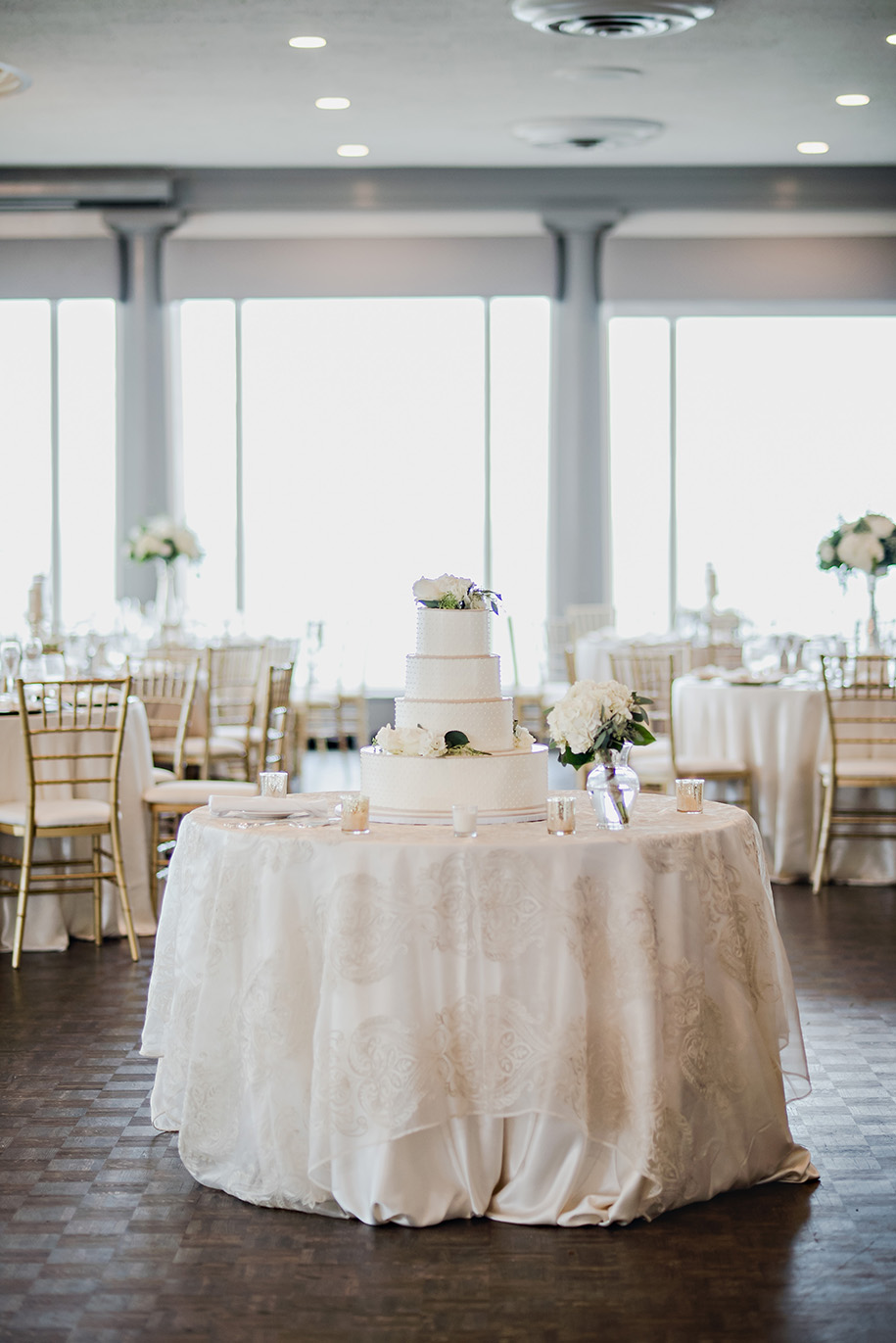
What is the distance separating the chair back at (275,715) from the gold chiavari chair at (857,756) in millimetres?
2521

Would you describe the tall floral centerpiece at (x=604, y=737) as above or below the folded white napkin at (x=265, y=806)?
above

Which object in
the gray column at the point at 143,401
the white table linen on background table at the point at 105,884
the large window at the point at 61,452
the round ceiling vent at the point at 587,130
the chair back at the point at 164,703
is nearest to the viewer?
the white table linen on background table at the point at 105,884

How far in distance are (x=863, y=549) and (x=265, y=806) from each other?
479 cm

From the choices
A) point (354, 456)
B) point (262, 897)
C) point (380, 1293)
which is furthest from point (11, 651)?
point (354, 456)

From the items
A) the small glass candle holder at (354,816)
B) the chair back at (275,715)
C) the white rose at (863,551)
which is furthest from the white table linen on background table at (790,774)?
the small glass candle holder at (354,816)

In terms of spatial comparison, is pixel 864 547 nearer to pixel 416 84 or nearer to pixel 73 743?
pixel 73 743

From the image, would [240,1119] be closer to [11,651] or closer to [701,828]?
[701,828]

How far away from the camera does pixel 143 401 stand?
494 inches

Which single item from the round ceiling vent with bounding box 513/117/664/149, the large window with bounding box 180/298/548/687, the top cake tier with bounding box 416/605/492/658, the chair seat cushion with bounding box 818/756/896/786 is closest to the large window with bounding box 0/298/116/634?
the large window with bounding box 180/298/548/687

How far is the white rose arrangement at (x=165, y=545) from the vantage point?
9.85 meters

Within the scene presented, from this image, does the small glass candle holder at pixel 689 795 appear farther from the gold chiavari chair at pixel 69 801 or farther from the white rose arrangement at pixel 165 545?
the white rose arrangement at pixel 165 545

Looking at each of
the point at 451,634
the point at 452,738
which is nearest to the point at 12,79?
the point at 451,634

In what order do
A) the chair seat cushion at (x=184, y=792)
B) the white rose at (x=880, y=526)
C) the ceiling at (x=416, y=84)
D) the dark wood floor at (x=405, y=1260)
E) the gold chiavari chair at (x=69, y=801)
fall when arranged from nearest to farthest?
the dark wood floor at (x=405, y=1260) < the gold chiavari chair at (x=69, y=801) < the chair seat cushion at (x=184, y=792) < the white rose at (x=880, y=526) < the ceiling at (x=416, y=84)

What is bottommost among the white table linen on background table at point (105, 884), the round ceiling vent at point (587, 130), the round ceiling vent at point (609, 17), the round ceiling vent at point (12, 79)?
the white table linen on background table at point (105, 884)
